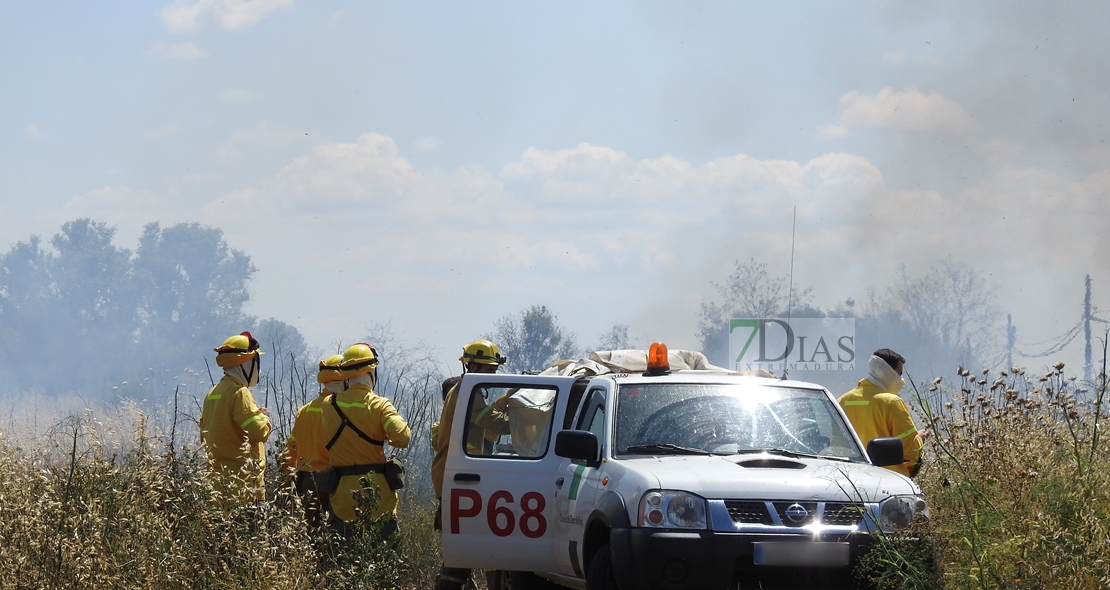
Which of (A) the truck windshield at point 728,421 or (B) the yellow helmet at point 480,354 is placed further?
(B) the yellow helmet at point 480,354

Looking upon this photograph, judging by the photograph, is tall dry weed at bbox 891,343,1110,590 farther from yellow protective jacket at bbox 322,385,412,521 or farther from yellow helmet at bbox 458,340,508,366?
yellow protective jacket at bbox 322,385,412,521

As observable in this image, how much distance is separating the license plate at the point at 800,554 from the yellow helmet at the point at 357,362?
3659mm

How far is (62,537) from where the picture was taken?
6.18 metres

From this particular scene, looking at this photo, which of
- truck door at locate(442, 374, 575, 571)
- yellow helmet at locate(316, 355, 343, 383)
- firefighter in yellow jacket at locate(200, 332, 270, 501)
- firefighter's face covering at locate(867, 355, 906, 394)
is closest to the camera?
truck door at locate(442, 374, 575, 571)

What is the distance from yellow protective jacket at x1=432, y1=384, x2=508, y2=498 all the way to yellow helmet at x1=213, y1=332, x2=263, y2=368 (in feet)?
4.73

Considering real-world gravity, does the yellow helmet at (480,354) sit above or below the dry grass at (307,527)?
above

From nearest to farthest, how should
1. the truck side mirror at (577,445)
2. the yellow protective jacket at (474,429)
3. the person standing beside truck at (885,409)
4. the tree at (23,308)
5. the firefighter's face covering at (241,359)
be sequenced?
1. the truck side mirror at (577,445)
2. the yellow protective jacket at (474,429)
3. the person standing beside truck at (885,409)
4. the firefighter's face covering at (241,359)
5. the tree at (23,308)

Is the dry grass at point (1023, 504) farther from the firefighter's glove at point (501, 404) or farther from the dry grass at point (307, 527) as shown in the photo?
the firefighter's glove at point (501, 404)

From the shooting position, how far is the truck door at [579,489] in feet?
22.6

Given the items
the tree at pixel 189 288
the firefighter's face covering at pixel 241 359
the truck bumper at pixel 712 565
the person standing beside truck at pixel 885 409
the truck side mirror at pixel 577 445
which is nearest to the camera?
the truck bumper at pixel 712 565

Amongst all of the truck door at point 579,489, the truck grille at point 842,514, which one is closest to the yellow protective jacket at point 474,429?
the truck door at point 579,489

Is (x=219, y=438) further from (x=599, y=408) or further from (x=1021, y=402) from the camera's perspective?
(x=1021, y=402)

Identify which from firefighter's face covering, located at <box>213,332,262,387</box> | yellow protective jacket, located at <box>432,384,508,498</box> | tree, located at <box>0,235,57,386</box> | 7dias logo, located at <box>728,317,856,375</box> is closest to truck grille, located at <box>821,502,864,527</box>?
yellow protective jacket, located at <box>432,384,508,498</box>

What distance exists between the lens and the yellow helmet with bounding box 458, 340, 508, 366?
30.7 feet
